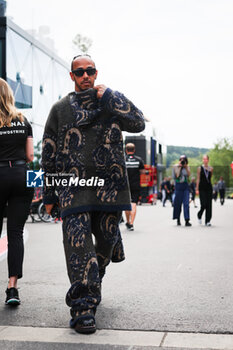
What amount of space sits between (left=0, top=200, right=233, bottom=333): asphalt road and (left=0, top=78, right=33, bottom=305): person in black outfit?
34cm

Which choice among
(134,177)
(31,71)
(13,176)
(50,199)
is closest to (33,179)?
(13,176)

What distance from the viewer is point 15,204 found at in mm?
4555

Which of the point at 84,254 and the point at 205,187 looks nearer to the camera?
the point at 84,254

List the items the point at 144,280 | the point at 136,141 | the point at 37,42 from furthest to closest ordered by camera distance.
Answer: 1. the point at 136,141
2. the point at 37,42
3. the point at 144,280

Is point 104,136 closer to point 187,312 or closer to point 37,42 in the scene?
point 187,312

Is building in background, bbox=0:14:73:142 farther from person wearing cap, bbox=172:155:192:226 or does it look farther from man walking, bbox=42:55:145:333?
man walking, bbox=42:55:145:333

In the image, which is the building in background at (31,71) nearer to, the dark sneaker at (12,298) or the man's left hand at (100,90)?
the dark sneaker at (12,298)

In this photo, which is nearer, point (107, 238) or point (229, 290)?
point (107, 238)

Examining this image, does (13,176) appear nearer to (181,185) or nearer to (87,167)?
(87,167)

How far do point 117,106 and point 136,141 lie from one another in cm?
3240

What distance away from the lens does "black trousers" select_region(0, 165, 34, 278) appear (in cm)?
450

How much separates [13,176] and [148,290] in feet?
5.26

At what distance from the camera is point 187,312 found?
13.7 ft

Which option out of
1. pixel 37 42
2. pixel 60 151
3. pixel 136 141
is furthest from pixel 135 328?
pixel 136 141
